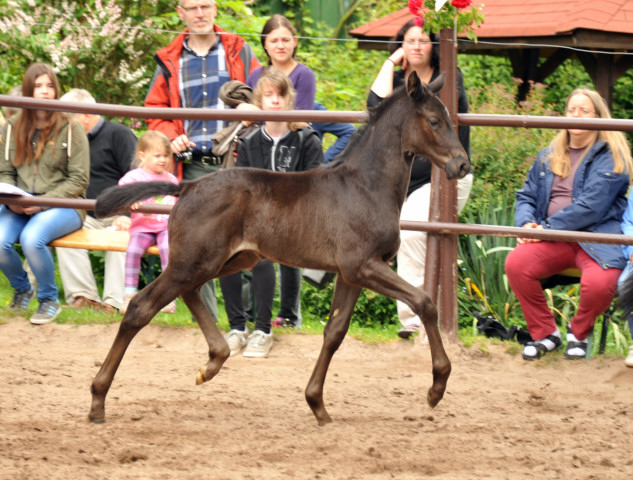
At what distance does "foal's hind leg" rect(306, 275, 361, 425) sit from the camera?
4.92 meters

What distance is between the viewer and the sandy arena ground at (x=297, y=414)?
4172mm

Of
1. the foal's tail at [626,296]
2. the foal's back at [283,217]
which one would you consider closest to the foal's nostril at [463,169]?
the foal's back at [283,217]

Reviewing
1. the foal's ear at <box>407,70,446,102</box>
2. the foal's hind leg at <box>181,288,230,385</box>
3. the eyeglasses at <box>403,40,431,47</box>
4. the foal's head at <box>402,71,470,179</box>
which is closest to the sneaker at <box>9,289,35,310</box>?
the foal's hind leg at <box>181,288,230,385</box>

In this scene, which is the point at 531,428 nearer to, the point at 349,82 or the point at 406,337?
the point at 406,337

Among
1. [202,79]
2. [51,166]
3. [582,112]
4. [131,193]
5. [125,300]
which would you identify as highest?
[202,79]

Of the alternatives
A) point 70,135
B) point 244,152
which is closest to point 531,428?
point 244,152

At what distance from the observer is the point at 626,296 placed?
5.22m

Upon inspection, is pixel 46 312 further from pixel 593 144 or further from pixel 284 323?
pixel 593 144

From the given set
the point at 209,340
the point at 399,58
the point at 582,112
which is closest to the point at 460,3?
the point at 399,58

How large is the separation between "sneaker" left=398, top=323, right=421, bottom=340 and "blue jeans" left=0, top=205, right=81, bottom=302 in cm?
249

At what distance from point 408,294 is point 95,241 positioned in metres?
3.07

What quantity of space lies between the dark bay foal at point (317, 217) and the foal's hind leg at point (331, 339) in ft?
0.03

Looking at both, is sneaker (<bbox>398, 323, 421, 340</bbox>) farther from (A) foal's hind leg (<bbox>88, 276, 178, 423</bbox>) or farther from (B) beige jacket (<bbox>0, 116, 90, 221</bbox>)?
(B) beige jacket (<bbox>0, 116, 90, 221</bbox>)

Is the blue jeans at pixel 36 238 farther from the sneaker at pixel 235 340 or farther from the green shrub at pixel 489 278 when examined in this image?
the green shrub at pixel 489 278
